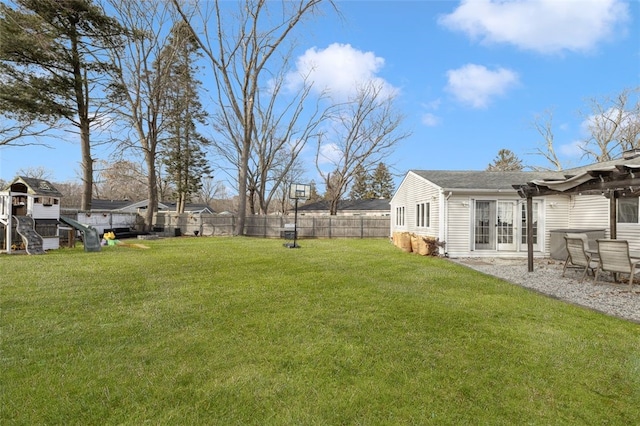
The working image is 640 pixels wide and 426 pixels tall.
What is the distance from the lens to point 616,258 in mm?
5773

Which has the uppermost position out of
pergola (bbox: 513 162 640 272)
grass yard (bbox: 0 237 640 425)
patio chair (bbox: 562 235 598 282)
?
pergola (bbox: 513 162 640 272)

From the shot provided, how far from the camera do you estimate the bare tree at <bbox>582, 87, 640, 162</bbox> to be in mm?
25297

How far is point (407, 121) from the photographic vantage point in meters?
28.1

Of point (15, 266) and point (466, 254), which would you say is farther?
point (466, 254)

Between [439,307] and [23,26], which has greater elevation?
[23,26]

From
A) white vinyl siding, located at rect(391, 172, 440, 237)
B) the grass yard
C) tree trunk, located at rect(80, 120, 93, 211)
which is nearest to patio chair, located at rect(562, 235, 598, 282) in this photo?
the grass yard

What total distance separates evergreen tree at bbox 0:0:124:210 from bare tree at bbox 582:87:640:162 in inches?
1420

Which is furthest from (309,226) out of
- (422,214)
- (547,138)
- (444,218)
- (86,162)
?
(547,138)

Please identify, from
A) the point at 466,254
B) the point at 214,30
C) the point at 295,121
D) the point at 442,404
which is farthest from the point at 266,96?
the point at 442,404

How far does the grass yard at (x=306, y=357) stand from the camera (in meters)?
2.13

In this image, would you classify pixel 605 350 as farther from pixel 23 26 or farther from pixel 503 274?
pixel 23 26

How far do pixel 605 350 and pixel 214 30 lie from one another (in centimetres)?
2237

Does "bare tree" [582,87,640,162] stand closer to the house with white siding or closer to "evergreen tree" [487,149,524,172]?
"evergreen tree" [487,149,524,172]

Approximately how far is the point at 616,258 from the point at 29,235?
14.9m
